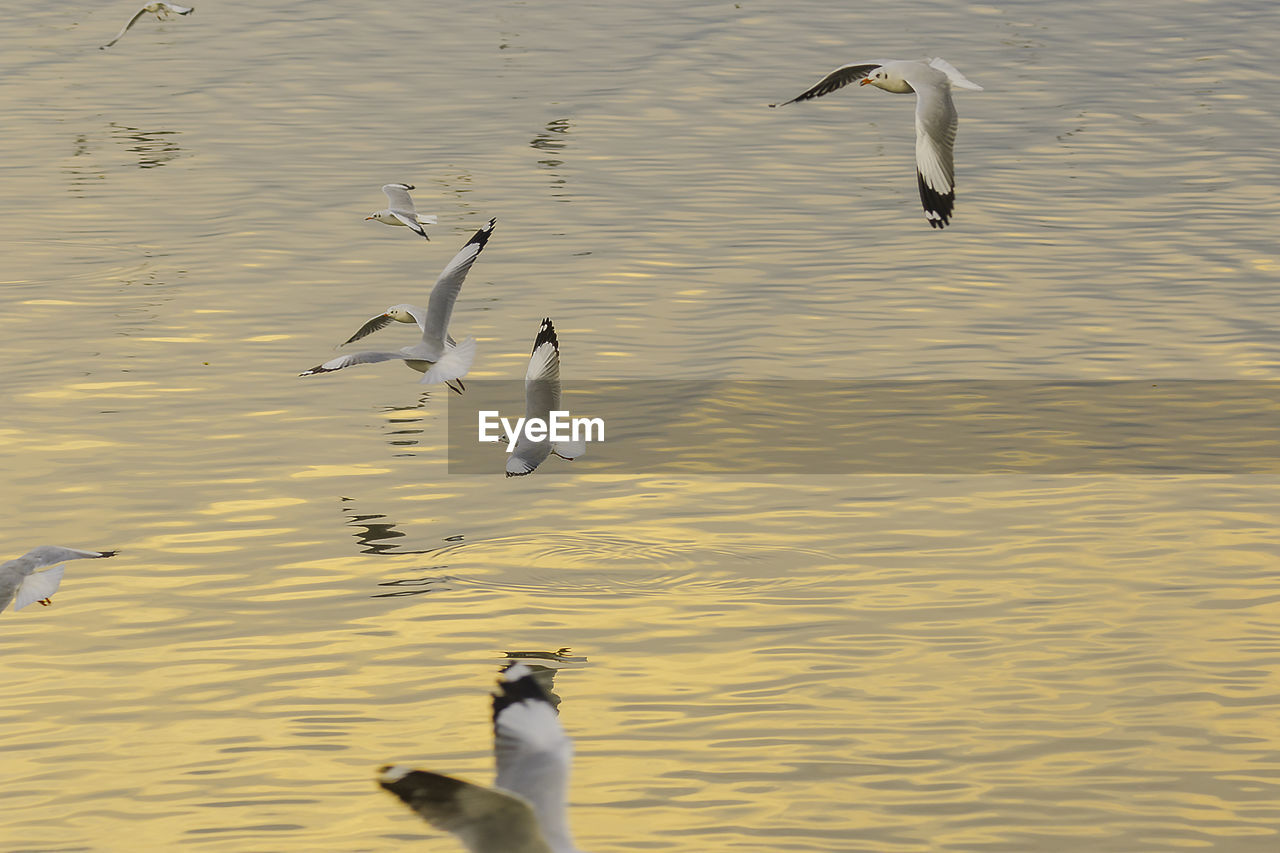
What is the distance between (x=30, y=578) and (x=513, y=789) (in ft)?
20.5

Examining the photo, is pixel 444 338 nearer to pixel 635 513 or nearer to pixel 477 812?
pixel 635 513

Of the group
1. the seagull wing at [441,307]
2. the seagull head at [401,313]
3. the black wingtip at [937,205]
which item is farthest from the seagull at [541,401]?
the black wingtip at [937,205]

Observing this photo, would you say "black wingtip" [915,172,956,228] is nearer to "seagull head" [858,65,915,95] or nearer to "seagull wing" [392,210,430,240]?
"seagull head" [858,65,915,95]

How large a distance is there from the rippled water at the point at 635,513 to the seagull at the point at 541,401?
62 cm

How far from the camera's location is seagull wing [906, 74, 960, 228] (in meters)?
14.4

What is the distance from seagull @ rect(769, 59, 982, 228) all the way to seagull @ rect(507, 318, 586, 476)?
3.28 m

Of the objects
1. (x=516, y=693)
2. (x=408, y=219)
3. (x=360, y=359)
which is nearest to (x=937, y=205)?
(x=360, y=359)

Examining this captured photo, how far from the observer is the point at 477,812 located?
4977 millimetres

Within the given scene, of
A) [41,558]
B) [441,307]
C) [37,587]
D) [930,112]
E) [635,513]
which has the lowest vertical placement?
[635,513]

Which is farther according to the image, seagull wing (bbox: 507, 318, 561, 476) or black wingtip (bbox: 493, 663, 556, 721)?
seagull wing (bbox: 507, 318, 561, 476)

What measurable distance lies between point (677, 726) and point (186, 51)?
32.8 m

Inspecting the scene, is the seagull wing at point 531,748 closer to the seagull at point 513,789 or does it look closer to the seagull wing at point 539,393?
→ the seagull at point 513,789

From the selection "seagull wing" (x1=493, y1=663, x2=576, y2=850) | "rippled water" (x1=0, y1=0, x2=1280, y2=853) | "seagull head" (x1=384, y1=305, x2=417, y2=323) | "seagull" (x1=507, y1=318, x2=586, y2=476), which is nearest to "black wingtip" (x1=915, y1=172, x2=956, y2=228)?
"rippled water" (x1=0, y1=0, x2=1280, y2=853)

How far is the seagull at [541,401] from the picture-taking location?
12.5m
